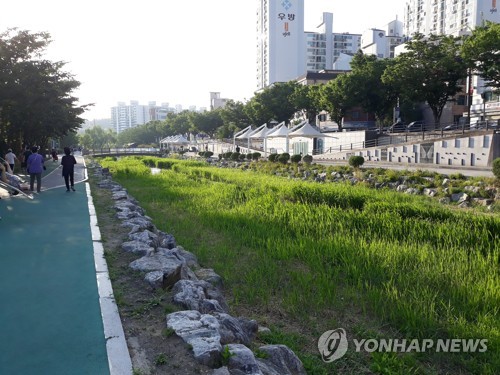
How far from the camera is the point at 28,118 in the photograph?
65.6 ft

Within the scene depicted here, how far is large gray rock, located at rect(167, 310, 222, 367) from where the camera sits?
303cm

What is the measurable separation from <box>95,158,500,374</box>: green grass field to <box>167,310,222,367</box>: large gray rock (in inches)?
26.0

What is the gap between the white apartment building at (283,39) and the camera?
85125 millimetres

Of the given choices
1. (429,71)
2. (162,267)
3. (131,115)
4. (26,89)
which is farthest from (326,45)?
(131,115)

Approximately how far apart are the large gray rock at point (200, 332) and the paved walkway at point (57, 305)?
18.0 inches

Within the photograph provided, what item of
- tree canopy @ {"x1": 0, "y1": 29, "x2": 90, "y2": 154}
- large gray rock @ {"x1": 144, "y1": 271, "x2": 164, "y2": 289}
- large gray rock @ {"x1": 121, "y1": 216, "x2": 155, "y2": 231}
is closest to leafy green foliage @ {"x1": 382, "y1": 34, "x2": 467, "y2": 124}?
tree canopy @ {"x1": 0, "y1": 29, "x2": 90, "y2": 154}

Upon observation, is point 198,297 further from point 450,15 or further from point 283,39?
point 283,39

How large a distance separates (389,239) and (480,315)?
300 cm

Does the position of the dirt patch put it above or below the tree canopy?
below

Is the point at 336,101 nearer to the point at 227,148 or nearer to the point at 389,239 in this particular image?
the point at 227,148

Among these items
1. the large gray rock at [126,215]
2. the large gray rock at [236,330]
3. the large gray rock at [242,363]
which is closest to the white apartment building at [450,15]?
the large gray rock at [126,215]

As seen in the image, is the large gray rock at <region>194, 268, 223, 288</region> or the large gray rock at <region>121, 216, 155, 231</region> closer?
the large gray rock at <region>194, 268, 223, 288</region>

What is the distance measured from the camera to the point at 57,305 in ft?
13.1

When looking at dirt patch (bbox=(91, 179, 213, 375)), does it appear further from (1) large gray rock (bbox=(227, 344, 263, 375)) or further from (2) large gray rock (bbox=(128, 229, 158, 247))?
(2) large gray rock (bbox=(128, 229, 158, 247))
